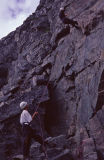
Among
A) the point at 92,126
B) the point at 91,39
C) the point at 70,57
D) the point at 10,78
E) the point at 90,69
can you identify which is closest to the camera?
the point at 92,126

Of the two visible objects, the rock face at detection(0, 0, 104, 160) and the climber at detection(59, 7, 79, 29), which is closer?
the rock face at detection(0, 0, 104, 160)

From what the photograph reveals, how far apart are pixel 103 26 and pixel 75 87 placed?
4.53 m

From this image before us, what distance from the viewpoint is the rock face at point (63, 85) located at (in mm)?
16694

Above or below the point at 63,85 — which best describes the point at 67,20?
above

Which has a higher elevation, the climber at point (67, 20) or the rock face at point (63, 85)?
the climber at point (67, 20)

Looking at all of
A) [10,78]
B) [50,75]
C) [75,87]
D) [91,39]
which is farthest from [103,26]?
[10,78]

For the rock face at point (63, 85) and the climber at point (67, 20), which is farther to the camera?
the climber at point (67, 20)

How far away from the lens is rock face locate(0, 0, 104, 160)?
1669 centimetres

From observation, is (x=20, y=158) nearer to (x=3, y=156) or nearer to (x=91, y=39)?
(x=3, y=156)

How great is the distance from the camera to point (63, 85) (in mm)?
21094

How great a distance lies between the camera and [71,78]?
20.5 meters

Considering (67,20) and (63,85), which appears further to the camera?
(67,20)

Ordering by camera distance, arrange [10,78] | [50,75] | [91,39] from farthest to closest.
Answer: [10,78] → [50,75] → [91,39]

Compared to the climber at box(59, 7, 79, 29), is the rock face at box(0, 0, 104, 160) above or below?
below
